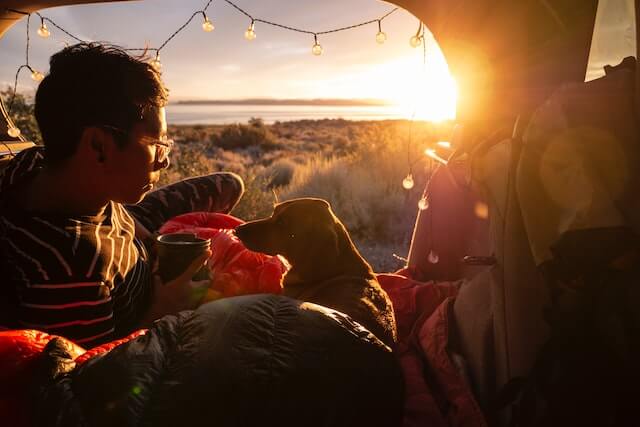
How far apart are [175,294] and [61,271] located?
2.07 ft

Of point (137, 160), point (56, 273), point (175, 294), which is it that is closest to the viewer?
point (56, 273)

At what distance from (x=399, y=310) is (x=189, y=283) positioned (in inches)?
46.7

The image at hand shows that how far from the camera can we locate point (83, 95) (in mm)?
1510

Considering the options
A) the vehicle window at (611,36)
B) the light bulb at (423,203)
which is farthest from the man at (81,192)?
the vehicle window at (611,36)

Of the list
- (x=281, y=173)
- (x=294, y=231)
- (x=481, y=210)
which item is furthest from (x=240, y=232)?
(x=281, y=173)

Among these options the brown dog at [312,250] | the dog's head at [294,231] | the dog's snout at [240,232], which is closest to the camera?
the brown dog at [312,250]

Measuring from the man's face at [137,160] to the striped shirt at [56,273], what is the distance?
0.18 meters

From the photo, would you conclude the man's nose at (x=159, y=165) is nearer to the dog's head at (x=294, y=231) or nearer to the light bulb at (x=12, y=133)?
the dog's head at (x=294, y=231)

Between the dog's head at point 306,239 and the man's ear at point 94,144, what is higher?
the man's ear at point 94,144

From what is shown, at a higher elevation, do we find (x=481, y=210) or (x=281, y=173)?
(x=481, y=210)

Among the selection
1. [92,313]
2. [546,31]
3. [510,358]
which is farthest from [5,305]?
[546,31]

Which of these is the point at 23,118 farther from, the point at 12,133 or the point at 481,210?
the point at 481,210

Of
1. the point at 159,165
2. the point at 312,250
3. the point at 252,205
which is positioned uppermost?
the point at 159,165

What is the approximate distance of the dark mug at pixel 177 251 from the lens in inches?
70.1
